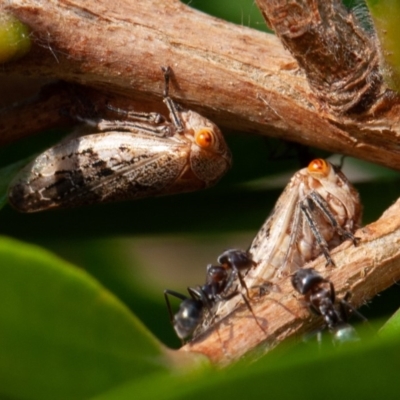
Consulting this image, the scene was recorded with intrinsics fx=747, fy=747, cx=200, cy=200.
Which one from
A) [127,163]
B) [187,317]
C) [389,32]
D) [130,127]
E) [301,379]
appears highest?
[389,32]

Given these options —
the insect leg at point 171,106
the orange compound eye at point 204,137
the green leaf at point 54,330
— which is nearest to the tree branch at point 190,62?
the insect leg at point 171,106

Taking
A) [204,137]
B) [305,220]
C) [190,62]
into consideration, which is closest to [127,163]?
[204,137]

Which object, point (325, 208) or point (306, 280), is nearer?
point (306, 280)

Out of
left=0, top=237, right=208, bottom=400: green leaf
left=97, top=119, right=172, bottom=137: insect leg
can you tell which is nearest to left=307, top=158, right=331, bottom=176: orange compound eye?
left=97, top=119, right=172, bottom=137: insect leg

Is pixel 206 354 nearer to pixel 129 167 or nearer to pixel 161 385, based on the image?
pixel 161 385

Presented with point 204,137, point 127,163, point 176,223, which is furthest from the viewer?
point 127,163

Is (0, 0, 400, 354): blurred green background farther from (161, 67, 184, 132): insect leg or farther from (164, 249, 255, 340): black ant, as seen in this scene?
(161, 67, 184, 132): insect leg

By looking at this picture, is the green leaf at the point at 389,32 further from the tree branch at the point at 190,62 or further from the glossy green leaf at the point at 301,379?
the glossy green leaf at the point at 301,379

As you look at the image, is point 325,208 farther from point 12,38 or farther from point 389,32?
point 12,38
